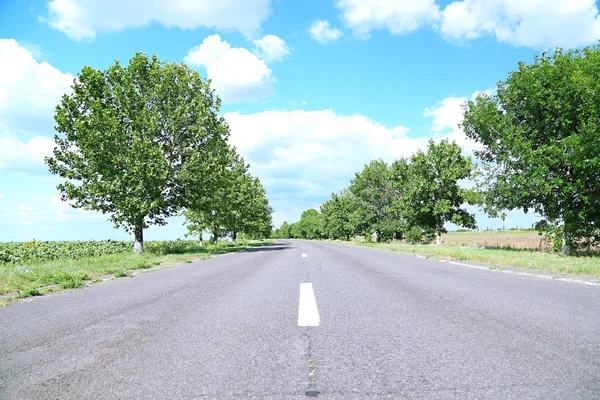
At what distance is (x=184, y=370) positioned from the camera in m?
2.84

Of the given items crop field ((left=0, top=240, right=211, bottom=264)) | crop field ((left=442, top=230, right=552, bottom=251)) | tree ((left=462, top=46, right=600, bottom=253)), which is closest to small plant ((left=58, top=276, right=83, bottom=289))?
crop field ((left=0, top=240, right=211, bottom=264))

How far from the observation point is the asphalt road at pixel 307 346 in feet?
8.14

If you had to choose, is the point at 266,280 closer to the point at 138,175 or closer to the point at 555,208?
the point at 138,175

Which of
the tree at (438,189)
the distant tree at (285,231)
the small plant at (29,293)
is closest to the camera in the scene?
the small plant at (29,293)

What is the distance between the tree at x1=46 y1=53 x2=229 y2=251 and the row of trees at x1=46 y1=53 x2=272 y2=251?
49 mm

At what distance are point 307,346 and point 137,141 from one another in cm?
1899

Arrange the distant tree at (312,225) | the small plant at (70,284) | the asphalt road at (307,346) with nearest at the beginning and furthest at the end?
the asphalt road at (307,346) → the small plant at (70,284) → the distant tree at (312,225)

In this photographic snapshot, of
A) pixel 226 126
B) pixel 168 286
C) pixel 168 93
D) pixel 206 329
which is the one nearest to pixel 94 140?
pixel 168 93

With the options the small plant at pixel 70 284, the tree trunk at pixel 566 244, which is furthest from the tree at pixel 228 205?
the tree trunk at pixel 566 244

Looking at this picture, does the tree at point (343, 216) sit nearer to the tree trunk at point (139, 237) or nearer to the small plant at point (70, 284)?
the tree trunk at point (139, 237)

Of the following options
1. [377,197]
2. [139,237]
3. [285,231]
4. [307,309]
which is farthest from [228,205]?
[285,231]

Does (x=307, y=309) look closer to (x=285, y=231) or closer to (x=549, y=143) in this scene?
(x=549, y=143)

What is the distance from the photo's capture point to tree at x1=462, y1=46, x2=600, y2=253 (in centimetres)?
1692

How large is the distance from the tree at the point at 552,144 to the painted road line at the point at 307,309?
16.1m
